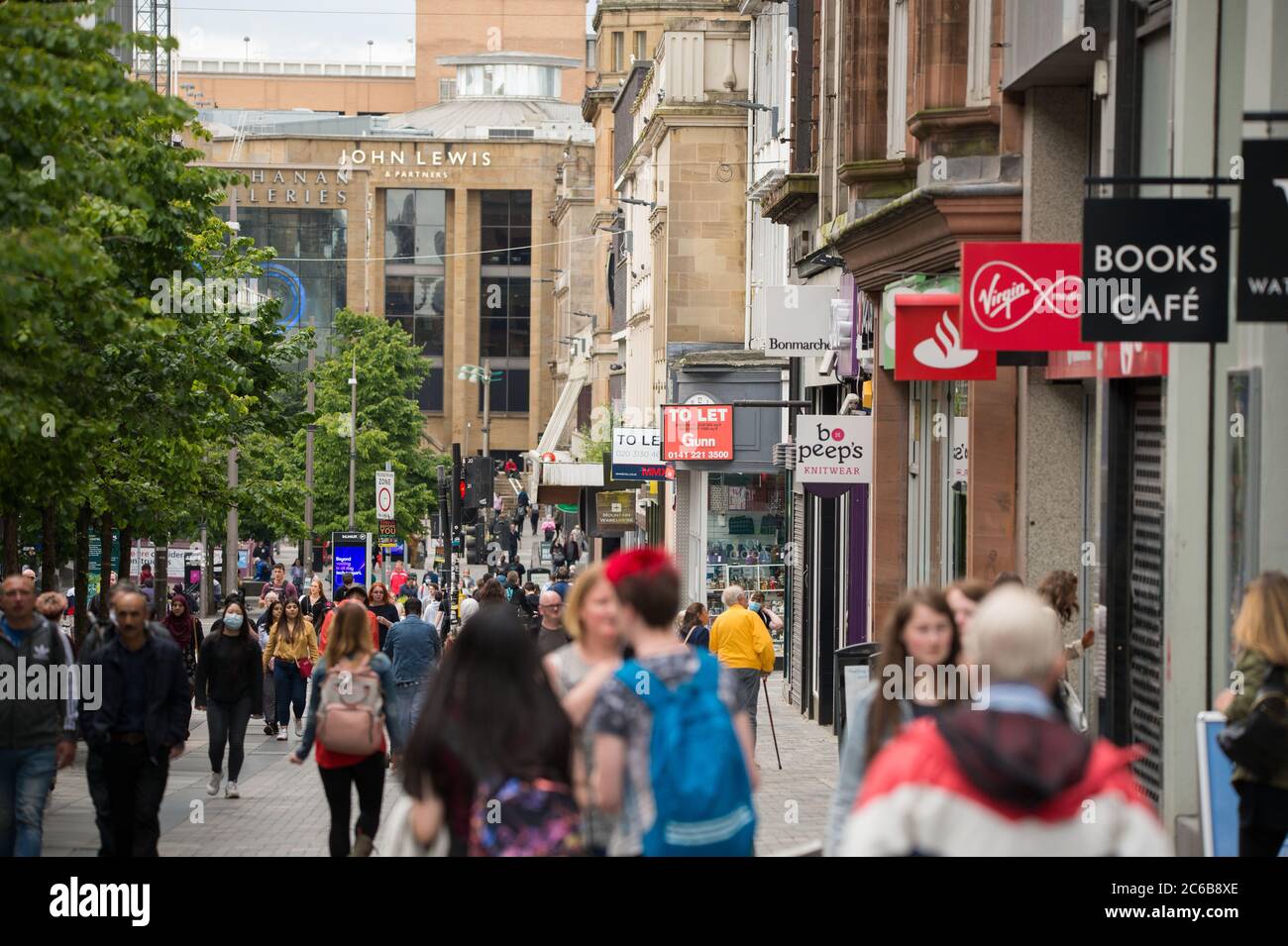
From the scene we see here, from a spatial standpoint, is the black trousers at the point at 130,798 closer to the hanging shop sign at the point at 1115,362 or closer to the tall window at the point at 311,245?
the hanging shop sign at the point at 1115,362

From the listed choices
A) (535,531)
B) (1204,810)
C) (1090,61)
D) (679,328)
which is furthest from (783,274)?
(535,531)

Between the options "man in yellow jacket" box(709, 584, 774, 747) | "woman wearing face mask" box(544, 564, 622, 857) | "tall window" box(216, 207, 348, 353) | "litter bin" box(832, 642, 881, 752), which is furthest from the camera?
"tall window" box(216, 207, 348, 353)

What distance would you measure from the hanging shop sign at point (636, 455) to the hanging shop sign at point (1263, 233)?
34.9 metres

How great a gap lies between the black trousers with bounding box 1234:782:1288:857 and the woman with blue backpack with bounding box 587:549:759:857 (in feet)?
7.76

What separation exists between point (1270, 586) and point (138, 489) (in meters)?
18.3

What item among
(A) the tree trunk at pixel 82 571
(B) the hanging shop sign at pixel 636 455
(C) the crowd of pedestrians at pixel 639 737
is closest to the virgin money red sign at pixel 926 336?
(C) the crowd of pedestrians at pixel 639 737

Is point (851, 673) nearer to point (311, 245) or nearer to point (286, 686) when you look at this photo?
point (286, 686)

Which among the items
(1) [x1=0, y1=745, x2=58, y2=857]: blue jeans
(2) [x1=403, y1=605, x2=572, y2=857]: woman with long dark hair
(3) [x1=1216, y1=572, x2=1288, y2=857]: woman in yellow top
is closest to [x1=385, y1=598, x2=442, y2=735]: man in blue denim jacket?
(1) [x1=0, y1=745, x2=58, y2=857]: blue jeans

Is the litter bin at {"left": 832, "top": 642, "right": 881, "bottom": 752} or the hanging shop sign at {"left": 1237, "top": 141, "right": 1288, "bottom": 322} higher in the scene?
the hanging shop sign at {"left": 1237, "top": 141, "right": 1288, "bottom": 322}

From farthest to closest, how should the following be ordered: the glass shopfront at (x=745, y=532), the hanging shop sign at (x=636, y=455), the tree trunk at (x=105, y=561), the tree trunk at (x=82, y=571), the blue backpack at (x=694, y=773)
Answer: the hanging shop sign at (x=636, y=455)
the glass shopfront at (x=745, y=532)
the tree trunk at (x=105, y=561)
the tree trunk at (x=82, y=571)
the blue backpack at (x=694, y=773)

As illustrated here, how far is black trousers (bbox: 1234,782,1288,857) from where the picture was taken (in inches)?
303

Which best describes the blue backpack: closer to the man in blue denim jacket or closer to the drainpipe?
the drainpipe

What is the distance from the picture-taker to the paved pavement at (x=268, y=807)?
13.6m
